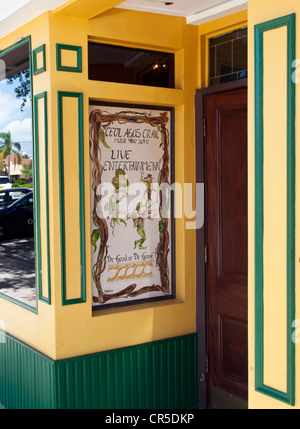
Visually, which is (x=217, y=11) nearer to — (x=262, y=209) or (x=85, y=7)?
(x=85, y=7)

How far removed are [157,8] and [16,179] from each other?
1.59 meters

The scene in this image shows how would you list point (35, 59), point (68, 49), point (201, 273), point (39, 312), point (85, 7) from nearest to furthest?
point (85, 7)
point (68, 49)
point (35, 59)
point (39, 312)
point (201, 273)

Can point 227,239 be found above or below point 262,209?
below

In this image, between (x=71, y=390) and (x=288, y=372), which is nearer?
(x=288, y=372)

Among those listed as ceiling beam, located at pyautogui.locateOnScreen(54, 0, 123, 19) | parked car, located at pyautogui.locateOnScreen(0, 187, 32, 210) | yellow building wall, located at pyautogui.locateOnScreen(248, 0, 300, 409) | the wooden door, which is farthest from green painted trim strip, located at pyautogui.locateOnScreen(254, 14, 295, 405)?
parked car, located at pyautogui.locateOnScreen(0, 187, 32, 210)

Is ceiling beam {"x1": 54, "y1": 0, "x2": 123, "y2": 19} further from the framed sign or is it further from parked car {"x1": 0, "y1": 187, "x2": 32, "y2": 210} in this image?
parked car {"x1": 0, "y1": 187, "x2": 32, "y2": 210}

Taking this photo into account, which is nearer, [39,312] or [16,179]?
[39,312]

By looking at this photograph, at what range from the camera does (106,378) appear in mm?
3455

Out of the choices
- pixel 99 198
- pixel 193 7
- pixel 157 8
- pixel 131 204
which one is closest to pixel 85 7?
pixel 157 8

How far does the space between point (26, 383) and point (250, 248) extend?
2283 millimetres

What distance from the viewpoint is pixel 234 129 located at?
354 cm

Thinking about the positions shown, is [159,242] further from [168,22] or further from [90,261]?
[168,22]

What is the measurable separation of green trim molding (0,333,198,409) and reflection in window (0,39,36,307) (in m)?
0.46

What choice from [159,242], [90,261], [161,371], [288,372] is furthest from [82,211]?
[288,372]
